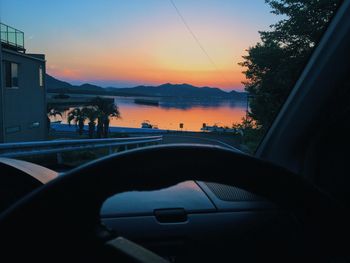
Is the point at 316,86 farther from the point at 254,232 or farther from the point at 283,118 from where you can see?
the point at 254,232

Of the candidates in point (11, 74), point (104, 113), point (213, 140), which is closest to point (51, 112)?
point (11, 74)

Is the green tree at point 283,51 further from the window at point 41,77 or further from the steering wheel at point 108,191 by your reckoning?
the window at point 41,77

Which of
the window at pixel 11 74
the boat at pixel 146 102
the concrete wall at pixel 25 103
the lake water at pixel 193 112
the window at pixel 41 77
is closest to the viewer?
the lake water at pixel 193 112

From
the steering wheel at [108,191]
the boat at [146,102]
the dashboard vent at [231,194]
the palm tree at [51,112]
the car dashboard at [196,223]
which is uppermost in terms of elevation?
the steering wheel at [108,191]

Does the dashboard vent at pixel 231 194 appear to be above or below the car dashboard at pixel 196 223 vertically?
above

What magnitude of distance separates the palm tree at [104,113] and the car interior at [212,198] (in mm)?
23892

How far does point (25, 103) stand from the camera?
1485 inches

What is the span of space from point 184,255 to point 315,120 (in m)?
1.49

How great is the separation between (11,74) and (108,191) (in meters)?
36.2

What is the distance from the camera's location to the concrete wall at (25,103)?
3394 cm

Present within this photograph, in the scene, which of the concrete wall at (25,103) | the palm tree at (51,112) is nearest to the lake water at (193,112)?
the palm tree at (51,112)

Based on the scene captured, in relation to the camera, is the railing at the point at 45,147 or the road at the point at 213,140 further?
the railing at the point at 45,147

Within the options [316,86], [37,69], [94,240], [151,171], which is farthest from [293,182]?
[37,69]

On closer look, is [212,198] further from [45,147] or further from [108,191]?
[45,147]
